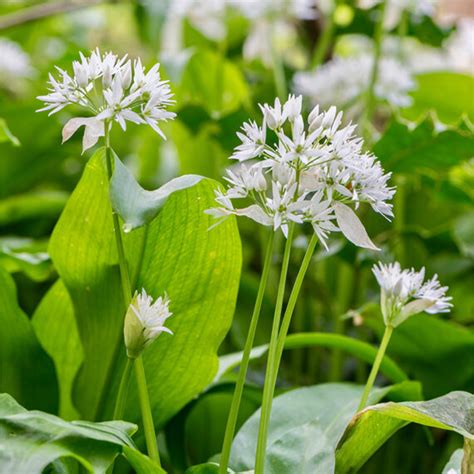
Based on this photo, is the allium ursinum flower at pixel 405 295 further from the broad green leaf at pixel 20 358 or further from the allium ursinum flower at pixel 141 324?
the broad green leaf at pixel 20 358

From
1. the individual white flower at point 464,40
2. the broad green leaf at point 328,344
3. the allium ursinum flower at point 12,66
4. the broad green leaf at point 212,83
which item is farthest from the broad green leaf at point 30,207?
the individual white flower at point 464,40

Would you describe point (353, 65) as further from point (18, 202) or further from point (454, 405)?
point (454, 405)

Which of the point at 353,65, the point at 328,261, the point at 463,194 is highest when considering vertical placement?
the point at 353,65

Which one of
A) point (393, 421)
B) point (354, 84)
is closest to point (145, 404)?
point (393, 421)

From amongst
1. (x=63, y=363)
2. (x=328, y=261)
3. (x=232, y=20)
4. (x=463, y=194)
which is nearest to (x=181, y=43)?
(x=232, y=20)

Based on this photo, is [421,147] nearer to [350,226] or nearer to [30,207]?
[350,226]

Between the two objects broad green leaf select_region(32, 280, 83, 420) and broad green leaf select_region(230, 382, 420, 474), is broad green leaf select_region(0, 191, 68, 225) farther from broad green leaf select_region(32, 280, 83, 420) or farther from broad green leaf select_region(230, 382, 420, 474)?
broad green leaf select_region(230, 382, 420, 474)

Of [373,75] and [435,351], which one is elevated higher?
[373,75]

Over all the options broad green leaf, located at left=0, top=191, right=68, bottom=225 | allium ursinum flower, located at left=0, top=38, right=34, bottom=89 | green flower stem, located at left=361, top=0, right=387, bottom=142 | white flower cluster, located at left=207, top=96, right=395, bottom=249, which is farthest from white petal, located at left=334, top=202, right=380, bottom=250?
allium ursinum flower, located at left=0, top=38, right=34, bottom=89
